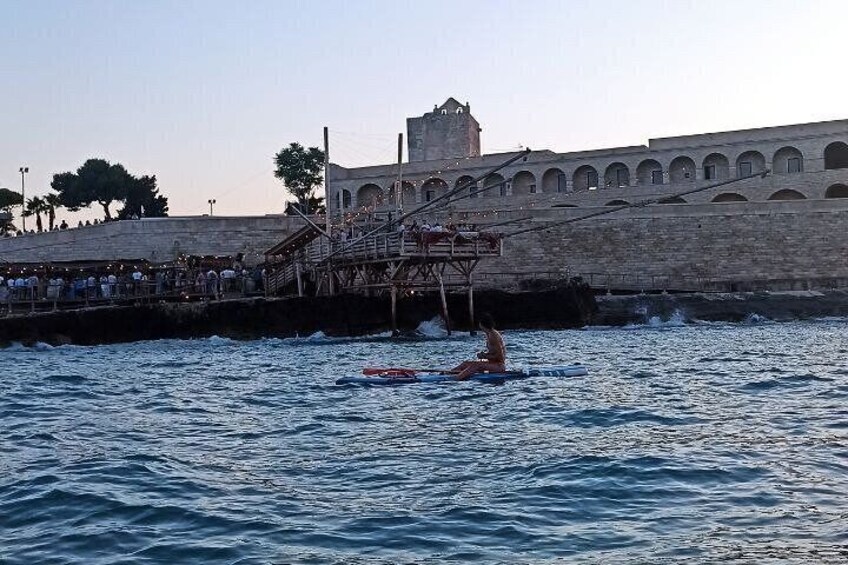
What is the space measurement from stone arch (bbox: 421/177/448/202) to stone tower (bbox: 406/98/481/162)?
6.66m

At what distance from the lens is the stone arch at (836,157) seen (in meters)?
58.2

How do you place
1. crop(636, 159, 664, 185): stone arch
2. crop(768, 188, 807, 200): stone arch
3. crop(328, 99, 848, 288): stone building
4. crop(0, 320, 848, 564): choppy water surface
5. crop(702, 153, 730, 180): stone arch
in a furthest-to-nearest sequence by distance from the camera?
crop(636, 159, 664, 185): stone arch < crop(702, 153, 730, 180): stone arch < crop(768, 188, 807, 200): stone arch < crop(328, 99, 848, 288): stone building < crop(0, 320, 848, 564): choppy water surface

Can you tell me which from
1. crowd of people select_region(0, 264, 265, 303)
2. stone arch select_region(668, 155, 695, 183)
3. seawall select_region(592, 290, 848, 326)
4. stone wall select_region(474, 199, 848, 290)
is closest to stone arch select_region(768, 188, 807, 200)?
stone arch select_region(668, 155, 695, 183)

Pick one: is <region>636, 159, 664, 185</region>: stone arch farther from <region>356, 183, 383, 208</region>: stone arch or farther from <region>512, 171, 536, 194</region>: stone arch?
<region>356, 183, 383, 208</region>: stone arch

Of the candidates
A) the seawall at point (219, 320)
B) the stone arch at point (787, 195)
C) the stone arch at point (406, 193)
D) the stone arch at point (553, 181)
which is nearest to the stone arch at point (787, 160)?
the stone arch at point (787, 195)

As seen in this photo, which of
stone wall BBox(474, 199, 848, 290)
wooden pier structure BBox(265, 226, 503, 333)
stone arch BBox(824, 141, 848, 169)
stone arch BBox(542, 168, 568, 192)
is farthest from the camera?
stone arch BBox(542, 168, 568, 192)

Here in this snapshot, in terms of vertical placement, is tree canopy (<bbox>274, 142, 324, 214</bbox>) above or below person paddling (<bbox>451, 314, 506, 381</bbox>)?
above

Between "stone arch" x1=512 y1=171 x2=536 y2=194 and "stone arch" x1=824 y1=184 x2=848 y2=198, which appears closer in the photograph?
"stone arch" x1=824 y1=184 x2=848 y2=198

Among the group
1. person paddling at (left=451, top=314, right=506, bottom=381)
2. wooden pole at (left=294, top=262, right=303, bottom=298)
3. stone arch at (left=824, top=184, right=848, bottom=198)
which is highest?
stone arch at (left=824, top=184, right=848, bottom=198)

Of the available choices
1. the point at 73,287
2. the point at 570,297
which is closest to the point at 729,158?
the point at 570,297

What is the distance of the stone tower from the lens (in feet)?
240

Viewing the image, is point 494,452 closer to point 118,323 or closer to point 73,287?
point 118,323

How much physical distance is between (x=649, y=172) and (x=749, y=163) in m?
5.45

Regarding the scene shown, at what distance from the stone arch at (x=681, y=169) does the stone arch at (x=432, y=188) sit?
43.3 feet
